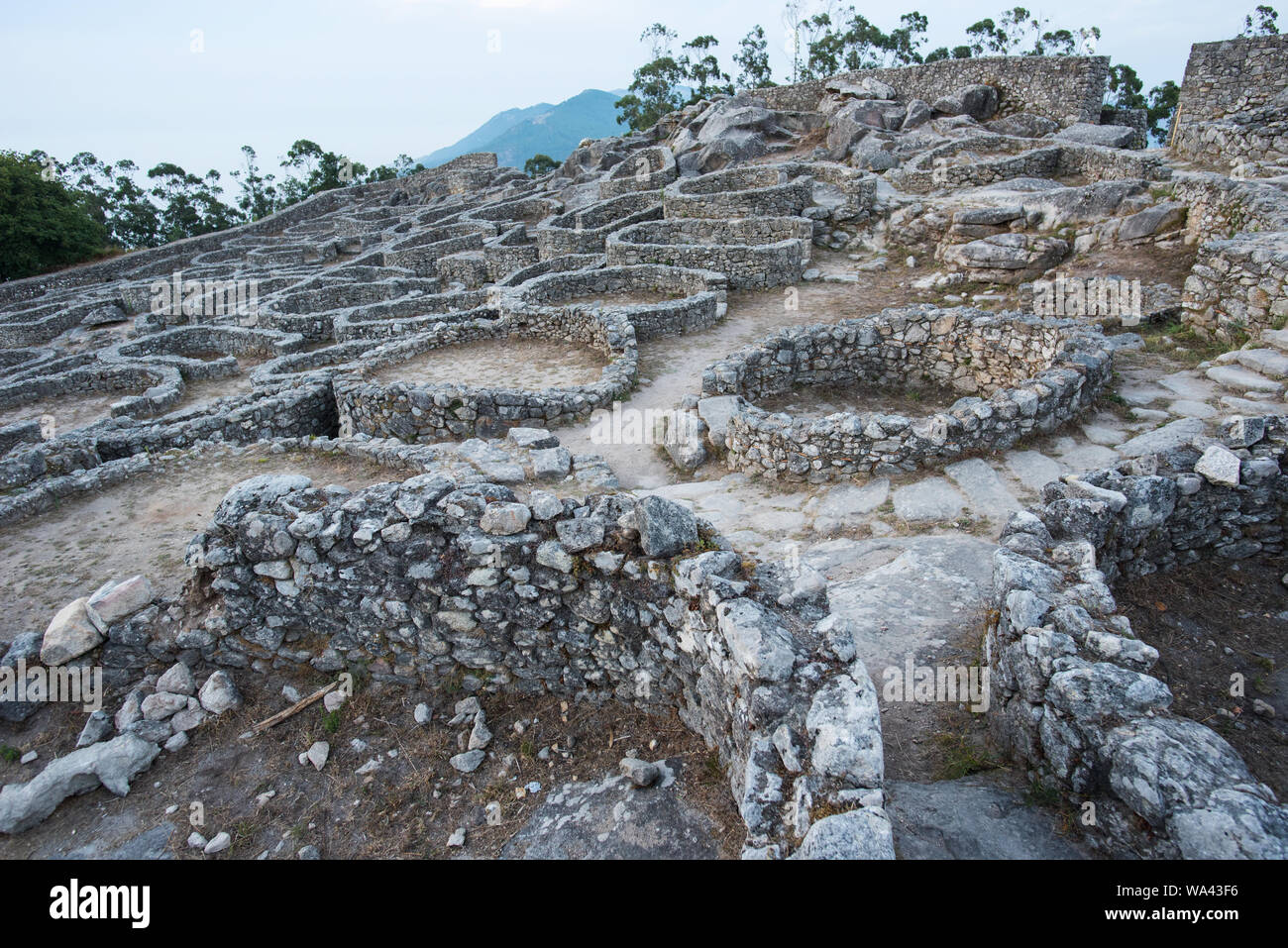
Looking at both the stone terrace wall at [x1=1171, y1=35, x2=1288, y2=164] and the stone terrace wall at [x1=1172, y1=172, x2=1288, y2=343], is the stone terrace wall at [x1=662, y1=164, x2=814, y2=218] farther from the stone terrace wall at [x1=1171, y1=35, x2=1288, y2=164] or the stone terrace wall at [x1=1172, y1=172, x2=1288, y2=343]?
the stone terrace wall at [x1=1172, y1=172, x2=1288, y2=343]

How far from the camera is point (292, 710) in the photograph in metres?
5.59

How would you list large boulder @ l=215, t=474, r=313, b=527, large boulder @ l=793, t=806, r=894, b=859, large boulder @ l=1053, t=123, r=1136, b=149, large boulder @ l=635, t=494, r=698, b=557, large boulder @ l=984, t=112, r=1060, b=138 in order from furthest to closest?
1. large boulder @ l=984, t=112, r=1060, b=138
2. large boulder @ l=1053, t=123, r=1136, b=149
3. large boulder @ l=215, t=474, r=313, b=527
4. large boulder @ l=635, t=494, r=698, b=557
5. large boulder @ l=793, t=806, r=894, b=859

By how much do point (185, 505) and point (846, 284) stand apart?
1582cm

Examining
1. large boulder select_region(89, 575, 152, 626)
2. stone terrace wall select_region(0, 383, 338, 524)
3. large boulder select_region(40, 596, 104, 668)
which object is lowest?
large boulder select_region(40, 596, 104, 668)

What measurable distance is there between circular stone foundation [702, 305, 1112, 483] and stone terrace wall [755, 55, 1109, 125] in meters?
21.6

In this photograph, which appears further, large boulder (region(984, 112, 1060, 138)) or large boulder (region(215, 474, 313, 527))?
large boulder (region(984, 112, 1060, 138))

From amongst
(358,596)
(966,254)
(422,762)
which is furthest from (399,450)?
(966,254)

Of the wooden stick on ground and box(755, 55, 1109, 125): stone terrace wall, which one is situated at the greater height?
box(755, 55, 1109, 125): stone terrace wall

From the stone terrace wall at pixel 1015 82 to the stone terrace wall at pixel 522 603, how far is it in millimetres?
30017

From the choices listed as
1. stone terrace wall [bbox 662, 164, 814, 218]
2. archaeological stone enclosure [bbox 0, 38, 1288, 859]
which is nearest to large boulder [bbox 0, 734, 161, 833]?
archaeological stone enclosure [bbox 0, 38, 1288, 859]

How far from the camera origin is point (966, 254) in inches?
642

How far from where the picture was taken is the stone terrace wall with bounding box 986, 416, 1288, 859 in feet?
9.83

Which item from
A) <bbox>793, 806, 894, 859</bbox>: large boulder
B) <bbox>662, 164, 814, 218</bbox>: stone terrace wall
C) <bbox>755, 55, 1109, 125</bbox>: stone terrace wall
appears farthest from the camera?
<bbox>755, 55, 1109, 125</bbox>: stone terrace wall

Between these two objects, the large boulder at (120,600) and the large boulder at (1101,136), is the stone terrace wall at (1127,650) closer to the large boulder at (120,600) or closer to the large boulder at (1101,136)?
the large boulder at (120,600)
